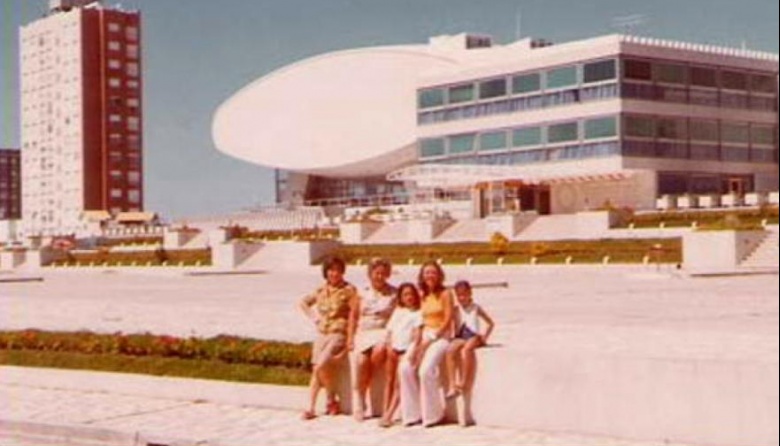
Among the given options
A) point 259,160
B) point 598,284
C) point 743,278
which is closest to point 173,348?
point 598,284

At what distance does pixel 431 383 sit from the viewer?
37.6 ft

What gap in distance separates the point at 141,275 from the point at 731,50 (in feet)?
110

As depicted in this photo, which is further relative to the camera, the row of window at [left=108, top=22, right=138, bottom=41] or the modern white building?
the row of window at [left=108, top=22, right=138, bottom=41]

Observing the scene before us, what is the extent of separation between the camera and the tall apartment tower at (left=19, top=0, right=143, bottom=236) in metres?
110

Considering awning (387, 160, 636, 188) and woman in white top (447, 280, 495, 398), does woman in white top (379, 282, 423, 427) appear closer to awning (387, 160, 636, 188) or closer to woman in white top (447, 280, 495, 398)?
woman in white top (447, 280, 495, 398)

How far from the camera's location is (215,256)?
48500mm

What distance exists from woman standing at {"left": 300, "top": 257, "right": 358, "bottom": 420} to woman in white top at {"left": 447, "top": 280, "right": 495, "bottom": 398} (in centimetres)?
106

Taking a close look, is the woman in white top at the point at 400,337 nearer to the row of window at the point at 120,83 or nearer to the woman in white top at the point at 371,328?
the woman in white top at the point at 371,328

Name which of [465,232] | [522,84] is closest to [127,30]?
[522,84]

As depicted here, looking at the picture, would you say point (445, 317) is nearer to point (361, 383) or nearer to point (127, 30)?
point (361, 383)

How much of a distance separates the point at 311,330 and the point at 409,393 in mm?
8113

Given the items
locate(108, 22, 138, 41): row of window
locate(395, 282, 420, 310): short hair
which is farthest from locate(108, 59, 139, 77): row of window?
locate(395, 282, 420, 310): short hair

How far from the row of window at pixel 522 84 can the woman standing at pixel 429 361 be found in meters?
53.0

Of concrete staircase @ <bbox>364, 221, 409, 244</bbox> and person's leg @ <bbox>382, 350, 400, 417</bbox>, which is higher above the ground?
concrete staircase @ <bbox>364, 221, 409, 244</bbox>
